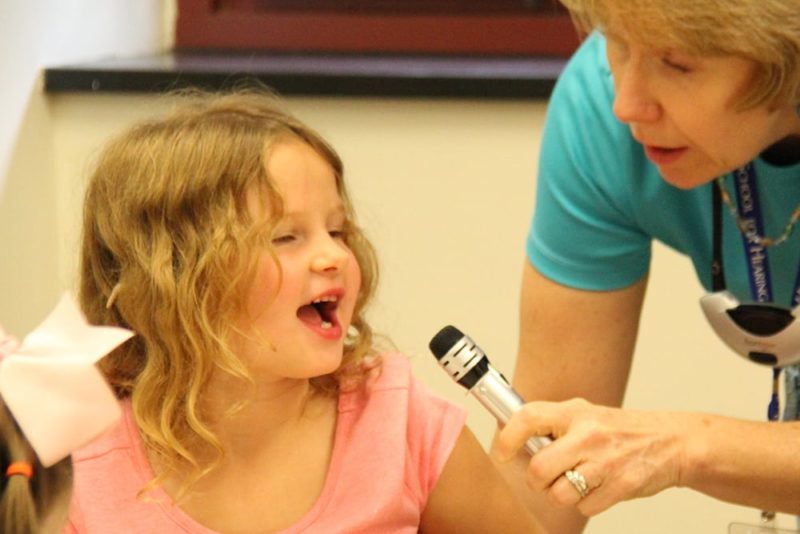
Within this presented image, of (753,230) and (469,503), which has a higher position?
(753,230)

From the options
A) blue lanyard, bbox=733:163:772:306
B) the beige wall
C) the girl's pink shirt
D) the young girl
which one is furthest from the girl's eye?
the beige wall

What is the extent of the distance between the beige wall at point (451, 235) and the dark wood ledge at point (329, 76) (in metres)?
0.02

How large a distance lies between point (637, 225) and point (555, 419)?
1.33ft

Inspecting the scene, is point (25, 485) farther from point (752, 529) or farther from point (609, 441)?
point (752, 529)

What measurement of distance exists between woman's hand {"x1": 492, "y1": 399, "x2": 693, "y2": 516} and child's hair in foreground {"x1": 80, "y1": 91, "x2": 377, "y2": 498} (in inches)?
11.1

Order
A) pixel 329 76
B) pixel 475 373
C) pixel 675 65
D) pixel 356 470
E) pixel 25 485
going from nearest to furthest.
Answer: pixel 25 485 < pixel 475 373 < pixel 675 65 < pixel 356 470 < pixel 329 76

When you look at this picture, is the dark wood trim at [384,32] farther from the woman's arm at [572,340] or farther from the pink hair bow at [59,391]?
the pink hair bow at [59,391]

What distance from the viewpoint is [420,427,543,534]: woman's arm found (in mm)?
1229

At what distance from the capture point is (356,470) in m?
1.21

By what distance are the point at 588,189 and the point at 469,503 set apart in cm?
34

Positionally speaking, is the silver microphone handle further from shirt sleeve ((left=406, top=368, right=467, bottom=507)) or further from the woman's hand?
shirt sleeve ((left=406, top=368, right=467, bottom=507))

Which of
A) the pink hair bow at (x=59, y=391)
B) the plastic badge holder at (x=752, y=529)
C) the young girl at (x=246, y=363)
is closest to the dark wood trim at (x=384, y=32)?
→ the young girl at (x=246, y=363)

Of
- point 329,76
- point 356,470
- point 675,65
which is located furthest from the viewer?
point 329,76

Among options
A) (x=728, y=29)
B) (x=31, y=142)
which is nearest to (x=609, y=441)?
(x=728, y=29)
